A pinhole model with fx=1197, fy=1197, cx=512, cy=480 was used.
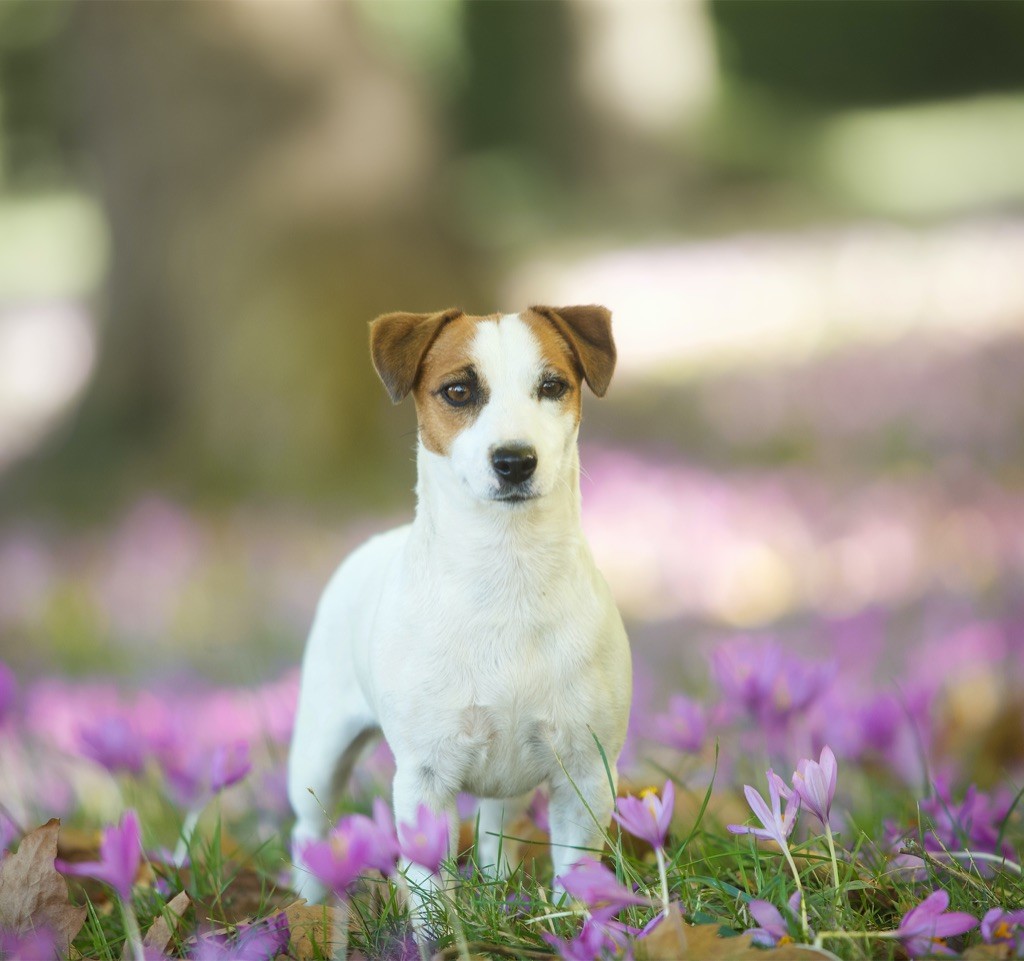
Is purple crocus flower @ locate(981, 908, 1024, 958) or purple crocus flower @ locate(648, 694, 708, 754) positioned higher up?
purple crocus flower @ locate(648, 694, 708, 754)

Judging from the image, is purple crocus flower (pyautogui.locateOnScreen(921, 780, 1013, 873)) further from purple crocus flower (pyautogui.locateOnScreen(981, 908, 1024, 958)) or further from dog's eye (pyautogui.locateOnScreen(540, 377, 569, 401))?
dog's eye (pyautogui.locateOnScreen(540, 377, 569, 401))

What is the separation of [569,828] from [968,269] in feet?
25.1

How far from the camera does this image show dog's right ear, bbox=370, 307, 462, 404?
276cm

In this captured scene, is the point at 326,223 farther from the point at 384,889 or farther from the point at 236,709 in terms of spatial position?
the point at 384,889

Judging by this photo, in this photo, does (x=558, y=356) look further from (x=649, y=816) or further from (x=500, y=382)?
(x=649, y=816)

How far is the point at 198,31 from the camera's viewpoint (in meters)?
7.83

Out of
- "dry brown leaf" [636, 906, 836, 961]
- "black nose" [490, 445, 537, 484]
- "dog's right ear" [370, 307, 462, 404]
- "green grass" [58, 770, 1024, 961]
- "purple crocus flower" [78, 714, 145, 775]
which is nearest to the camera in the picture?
"dry brown leaf" [636, 906, 836, 961]

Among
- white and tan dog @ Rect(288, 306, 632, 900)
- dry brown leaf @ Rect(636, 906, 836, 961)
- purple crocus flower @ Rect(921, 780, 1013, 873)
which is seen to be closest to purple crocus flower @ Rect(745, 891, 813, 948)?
dry brown leaf @ Rect(636, 906, 836, 961)

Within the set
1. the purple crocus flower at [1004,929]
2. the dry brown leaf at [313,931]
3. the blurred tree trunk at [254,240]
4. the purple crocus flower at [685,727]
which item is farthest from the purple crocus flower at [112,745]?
the blurred tree trunk at [254,240]

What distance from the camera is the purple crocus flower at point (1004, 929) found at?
213 centimetres

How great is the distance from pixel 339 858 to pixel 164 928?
686 millimetres

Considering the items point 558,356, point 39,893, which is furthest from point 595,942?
point 558,356

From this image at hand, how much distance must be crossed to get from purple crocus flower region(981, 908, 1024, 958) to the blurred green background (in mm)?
2374

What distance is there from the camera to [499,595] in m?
2.63
